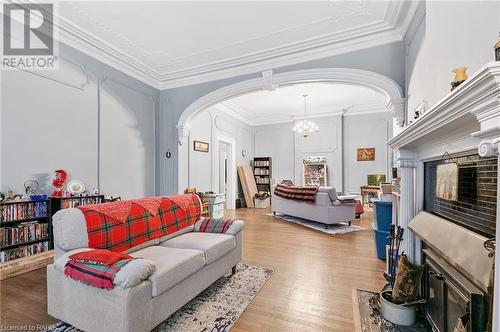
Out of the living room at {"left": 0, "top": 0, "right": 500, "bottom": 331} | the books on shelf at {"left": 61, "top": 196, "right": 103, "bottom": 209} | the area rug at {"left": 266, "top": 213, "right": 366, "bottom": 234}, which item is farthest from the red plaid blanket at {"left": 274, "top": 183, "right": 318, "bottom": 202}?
the books on shelf at {"left": 61, "top": 196, "right": 103, "bottom": 209}

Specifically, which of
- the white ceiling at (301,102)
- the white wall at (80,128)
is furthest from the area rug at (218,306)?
the white ceiling at (301,102)

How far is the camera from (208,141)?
6.59 metres

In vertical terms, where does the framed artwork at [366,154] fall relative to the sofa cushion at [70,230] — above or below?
above

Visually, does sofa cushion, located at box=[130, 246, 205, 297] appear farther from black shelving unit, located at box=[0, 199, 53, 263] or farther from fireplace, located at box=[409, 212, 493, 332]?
fireplace, located at box=[409, 212, 493, 332]

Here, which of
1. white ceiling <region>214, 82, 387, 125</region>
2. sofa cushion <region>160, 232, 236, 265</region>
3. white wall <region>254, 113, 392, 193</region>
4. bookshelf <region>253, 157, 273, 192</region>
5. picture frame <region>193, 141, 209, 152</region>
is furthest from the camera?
bookshelf <region>253, 157, 273, 192</region>

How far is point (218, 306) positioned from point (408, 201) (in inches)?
78.5

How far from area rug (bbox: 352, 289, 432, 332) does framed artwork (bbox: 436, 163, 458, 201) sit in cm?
104

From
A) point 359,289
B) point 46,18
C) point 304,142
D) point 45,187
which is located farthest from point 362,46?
point 304,142

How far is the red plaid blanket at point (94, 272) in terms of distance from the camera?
62.1 inches

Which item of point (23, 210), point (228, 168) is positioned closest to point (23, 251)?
point (23, 210)

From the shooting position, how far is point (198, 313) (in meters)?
2.08

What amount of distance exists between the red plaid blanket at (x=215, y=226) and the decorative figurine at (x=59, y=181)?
1913 millimetres

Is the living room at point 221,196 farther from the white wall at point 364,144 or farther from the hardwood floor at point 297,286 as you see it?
the white wall at point 364,144

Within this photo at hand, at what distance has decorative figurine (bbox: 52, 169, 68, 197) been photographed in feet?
10.3
